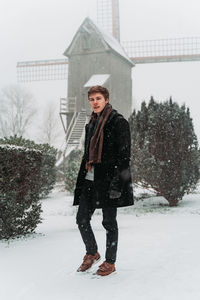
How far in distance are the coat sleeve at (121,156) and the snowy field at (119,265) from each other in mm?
999

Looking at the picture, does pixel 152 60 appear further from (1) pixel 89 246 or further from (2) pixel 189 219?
(1) pixel 89 246

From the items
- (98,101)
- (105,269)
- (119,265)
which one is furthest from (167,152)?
(105,269)

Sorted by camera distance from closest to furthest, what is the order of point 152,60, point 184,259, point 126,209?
point 184,259 < point 126,209 < point 152,60

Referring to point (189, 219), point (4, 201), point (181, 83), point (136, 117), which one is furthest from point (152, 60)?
point (181, 83)

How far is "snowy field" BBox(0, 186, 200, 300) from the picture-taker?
368 centimetres

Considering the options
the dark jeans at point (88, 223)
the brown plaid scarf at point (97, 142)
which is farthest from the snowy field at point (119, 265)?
the brown plaid scarf at point (97, 142)

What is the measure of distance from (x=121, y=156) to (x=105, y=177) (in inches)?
11.3

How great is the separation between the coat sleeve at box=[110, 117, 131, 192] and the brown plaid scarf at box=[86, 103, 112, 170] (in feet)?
0.54

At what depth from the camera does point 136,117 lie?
10711 millimetres

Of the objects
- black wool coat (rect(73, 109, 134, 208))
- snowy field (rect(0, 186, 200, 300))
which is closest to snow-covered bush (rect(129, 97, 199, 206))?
snowy field (rect(0, 186, 200, 300))

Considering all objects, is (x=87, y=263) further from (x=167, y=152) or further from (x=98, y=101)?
(x=167, y=152)

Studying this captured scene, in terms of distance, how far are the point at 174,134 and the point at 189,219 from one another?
264cm

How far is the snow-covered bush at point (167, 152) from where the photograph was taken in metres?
9.95

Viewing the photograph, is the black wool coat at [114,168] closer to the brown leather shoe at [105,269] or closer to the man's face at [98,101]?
the man's face at [98,101]
